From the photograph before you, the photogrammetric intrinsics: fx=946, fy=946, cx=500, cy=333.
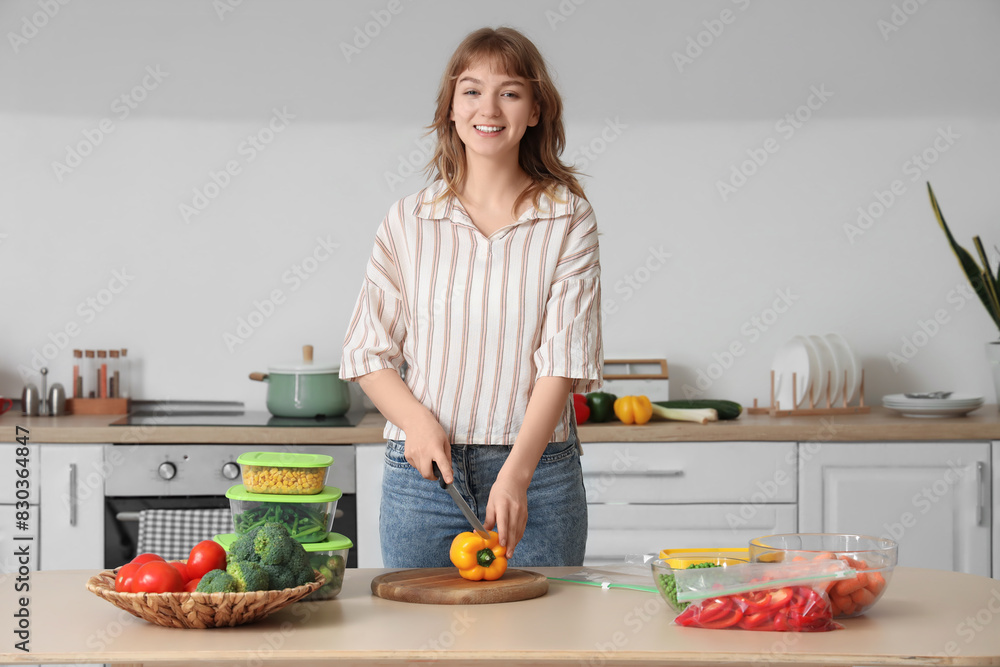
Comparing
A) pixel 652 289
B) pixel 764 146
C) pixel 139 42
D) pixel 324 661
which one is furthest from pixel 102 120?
pixel 324 661

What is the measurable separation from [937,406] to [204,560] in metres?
2.15

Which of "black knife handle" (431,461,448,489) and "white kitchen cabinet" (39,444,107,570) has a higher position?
"black knife handle" (431,461,448,489)

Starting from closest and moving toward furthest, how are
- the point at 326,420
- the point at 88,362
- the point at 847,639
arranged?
the point at 847,639 → the point at 326,420 → the point at 88,362

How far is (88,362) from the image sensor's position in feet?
9.57

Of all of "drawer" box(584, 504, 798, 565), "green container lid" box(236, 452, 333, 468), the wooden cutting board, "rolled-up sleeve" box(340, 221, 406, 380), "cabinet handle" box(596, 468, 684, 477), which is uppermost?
"rolled-up sleeve" box(340, 221, 406, 380)

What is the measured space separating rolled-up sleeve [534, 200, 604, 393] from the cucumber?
1.25 meters

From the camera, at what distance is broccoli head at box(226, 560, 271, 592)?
3.42 feet

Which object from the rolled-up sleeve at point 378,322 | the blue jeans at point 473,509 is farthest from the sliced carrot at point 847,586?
the rolled-up sleeve at point 378,322

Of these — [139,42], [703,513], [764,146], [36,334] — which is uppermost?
[139,42]

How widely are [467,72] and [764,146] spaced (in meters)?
1.79

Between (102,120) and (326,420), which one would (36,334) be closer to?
(102,120)

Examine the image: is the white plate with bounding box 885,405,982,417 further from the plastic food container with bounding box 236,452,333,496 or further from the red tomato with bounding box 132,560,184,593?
the red tomato with bounding box 132,560,184,593

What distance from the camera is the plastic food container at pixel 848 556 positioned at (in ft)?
3.52

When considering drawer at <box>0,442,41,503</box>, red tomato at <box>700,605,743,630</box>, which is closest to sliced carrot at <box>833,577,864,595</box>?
red tomato at <box>700,605,743,630</box>
